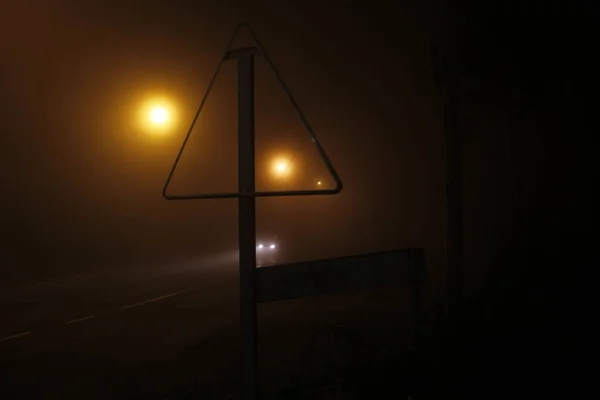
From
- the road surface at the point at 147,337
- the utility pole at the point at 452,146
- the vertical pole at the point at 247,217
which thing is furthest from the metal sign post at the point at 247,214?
the utility pole at the point at 452,146

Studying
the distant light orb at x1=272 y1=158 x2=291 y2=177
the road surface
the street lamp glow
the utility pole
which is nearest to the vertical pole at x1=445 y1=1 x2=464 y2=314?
the utility pole

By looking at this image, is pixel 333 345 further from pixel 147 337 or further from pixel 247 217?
pixel 247 217

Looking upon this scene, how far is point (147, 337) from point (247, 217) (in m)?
5.72

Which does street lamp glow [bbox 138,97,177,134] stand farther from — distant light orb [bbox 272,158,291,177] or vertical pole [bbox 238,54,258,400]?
distant light orb [bbox 272,158,291,177]

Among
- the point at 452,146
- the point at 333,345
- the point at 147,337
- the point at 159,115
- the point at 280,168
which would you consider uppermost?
the point at 159,115

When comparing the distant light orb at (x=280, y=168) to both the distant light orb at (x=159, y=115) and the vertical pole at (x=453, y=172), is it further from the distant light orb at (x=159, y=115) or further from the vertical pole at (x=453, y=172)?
the vertical pole at (x=453, y=172)

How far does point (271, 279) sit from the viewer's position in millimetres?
3275

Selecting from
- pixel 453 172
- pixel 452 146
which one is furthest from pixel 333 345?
pixel 452 146

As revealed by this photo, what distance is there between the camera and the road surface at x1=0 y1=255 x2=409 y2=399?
19.3 feet

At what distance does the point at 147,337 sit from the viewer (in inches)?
320

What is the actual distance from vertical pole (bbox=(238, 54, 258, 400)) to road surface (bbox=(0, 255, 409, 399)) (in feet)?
7.77

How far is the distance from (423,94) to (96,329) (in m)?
18.6

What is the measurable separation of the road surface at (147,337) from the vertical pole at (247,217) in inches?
93.2

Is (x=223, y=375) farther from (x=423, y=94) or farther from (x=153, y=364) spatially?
(x=423, y=94)
